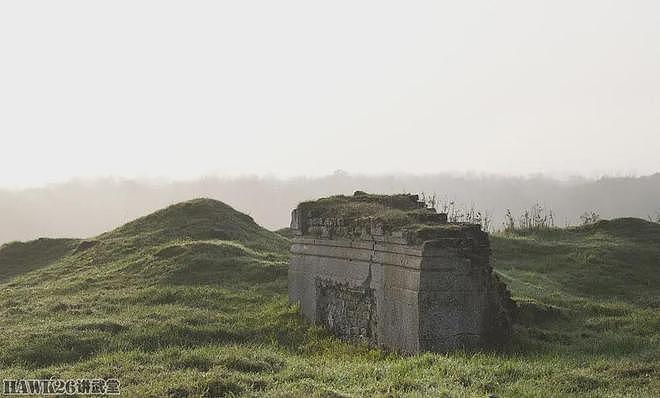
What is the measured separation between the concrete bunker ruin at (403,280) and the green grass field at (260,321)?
0.48 meters

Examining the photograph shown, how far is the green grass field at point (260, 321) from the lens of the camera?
9.19 m

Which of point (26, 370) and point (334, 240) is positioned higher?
point (334, 240)

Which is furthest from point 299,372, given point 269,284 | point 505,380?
point 269,284

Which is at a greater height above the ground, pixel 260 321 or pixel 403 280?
pixel 403 280

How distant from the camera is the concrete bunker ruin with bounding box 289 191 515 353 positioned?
11367 millimetres

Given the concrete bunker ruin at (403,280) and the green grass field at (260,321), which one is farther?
the concrete bunker ruin at (403,280)

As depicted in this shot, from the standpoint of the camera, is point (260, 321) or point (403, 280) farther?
point (260, 321)

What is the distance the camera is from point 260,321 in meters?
15.6

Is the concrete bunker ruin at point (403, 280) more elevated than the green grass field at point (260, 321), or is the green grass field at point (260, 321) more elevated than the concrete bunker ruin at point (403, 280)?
the concrete bunker ruin at point (403, 280)

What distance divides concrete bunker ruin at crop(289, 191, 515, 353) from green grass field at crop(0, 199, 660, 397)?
1.59ft

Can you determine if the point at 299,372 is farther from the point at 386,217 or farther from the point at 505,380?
the point at 386,217

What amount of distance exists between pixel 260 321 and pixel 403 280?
463 centimetres

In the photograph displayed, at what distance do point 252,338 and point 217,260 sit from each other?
8835 mm

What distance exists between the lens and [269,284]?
20.0 m
